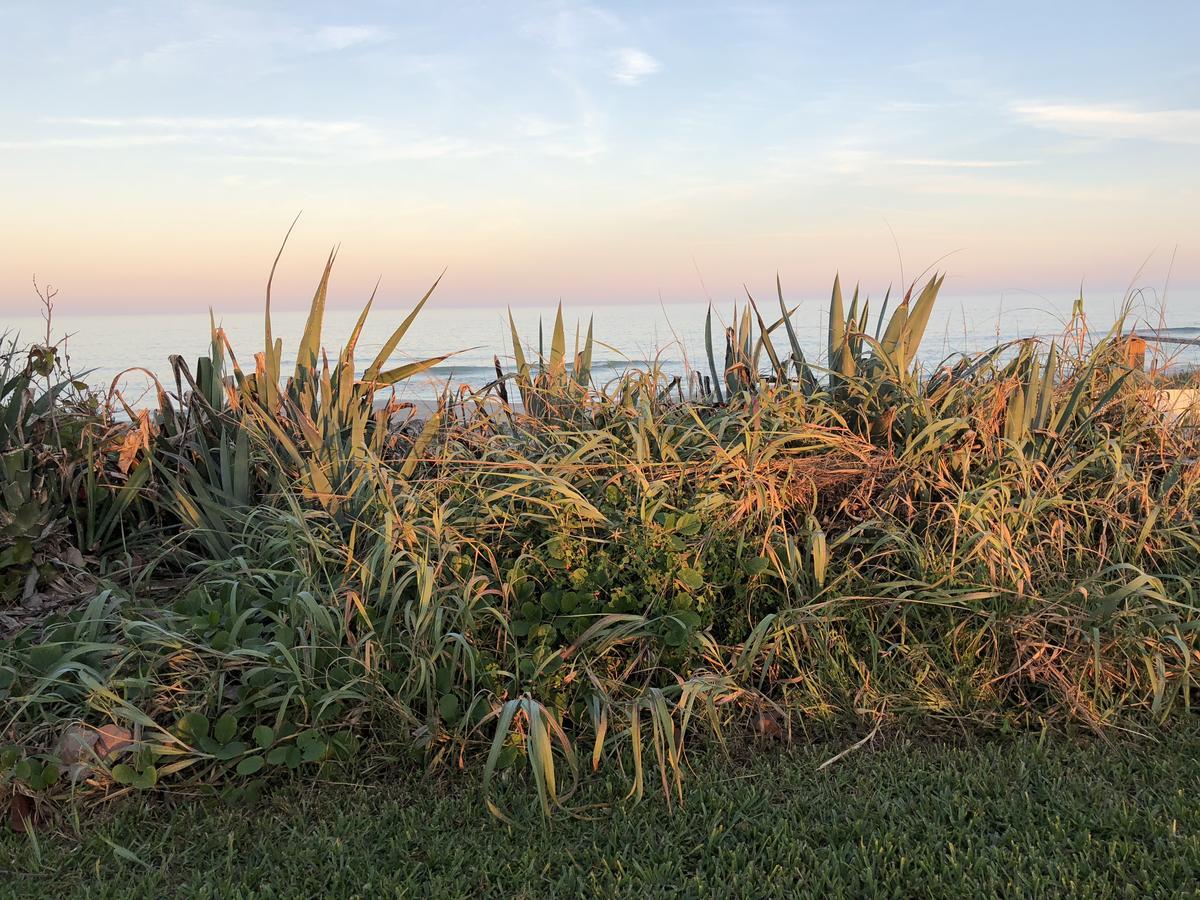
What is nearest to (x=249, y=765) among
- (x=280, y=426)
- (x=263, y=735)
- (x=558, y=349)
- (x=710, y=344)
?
(x=263, y=735)

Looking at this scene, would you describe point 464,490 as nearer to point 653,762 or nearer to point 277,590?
point 277,590

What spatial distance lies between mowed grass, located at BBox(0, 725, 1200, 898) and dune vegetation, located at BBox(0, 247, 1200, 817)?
13 cm

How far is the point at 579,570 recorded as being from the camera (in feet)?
11.4

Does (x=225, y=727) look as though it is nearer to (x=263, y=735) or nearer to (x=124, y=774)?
(x=263, y=735)

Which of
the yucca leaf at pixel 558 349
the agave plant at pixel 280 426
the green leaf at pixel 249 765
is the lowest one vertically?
the green leaf at pixel 249 765

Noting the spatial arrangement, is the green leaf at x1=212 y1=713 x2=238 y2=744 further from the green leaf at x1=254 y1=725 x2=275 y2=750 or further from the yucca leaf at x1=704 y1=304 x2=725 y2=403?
the yucca leaf at x1=704 y1=304 x2=725 y2=403

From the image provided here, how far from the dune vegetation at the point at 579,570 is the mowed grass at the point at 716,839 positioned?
0.13 m

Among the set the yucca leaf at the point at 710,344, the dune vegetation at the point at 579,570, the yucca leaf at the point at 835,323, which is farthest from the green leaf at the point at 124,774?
the yucca leaf at the point at 835,323

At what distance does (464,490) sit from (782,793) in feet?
5.73

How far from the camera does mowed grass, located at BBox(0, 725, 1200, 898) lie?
2.66 m

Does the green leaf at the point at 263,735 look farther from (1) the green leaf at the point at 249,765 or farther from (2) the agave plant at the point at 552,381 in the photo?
(2) the agave plant at the point at 552,381

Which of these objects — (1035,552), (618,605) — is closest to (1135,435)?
(1035,552)

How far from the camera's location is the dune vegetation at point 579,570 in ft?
10.6

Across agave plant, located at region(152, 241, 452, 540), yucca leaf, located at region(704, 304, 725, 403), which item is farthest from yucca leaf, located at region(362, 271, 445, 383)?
yucca leaf, located at region(704, 304, 725, 403)
